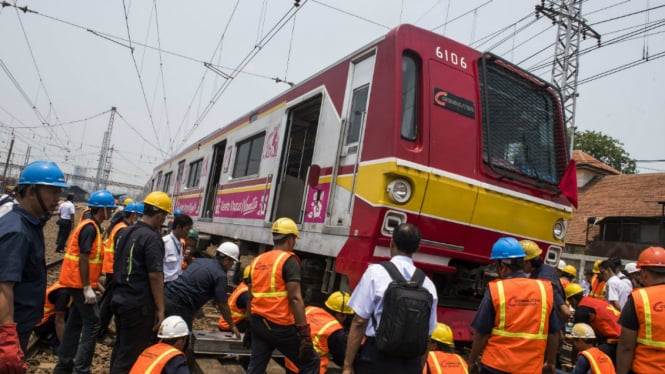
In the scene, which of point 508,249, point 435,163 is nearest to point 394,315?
point 508,249

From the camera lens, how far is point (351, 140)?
4812mm

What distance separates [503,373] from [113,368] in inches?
117

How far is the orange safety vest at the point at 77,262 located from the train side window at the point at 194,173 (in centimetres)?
755

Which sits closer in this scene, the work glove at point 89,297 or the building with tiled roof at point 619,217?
the work glove at point 89,297

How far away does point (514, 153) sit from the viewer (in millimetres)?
4969

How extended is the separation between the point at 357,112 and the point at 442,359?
103 inches

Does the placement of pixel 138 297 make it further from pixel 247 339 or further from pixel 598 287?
pixel 598 287

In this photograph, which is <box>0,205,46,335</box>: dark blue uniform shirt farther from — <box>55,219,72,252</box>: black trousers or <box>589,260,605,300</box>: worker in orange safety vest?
<box>55,219,72,252</box>: black trousers

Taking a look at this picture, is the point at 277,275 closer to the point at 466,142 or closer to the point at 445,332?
the point at 445,332

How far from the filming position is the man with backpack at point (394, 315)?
99.7 inches

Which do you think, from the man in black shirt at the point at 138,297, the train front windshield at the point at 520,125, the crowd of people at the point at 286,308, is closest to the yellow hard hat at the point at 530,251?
the crowd of people at the point at 286,308

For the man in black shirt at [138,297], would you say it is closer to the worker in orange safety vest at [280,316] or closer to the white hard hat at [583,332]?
the worker in orange safety vest at [280,316]

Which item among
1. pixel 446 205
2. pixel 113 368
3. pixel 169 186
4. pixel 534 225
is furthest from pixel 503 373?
pixel 169 186

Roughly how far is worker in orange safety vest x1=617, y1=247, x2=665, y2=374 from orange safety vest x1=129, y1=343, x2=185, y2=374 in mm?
3090
